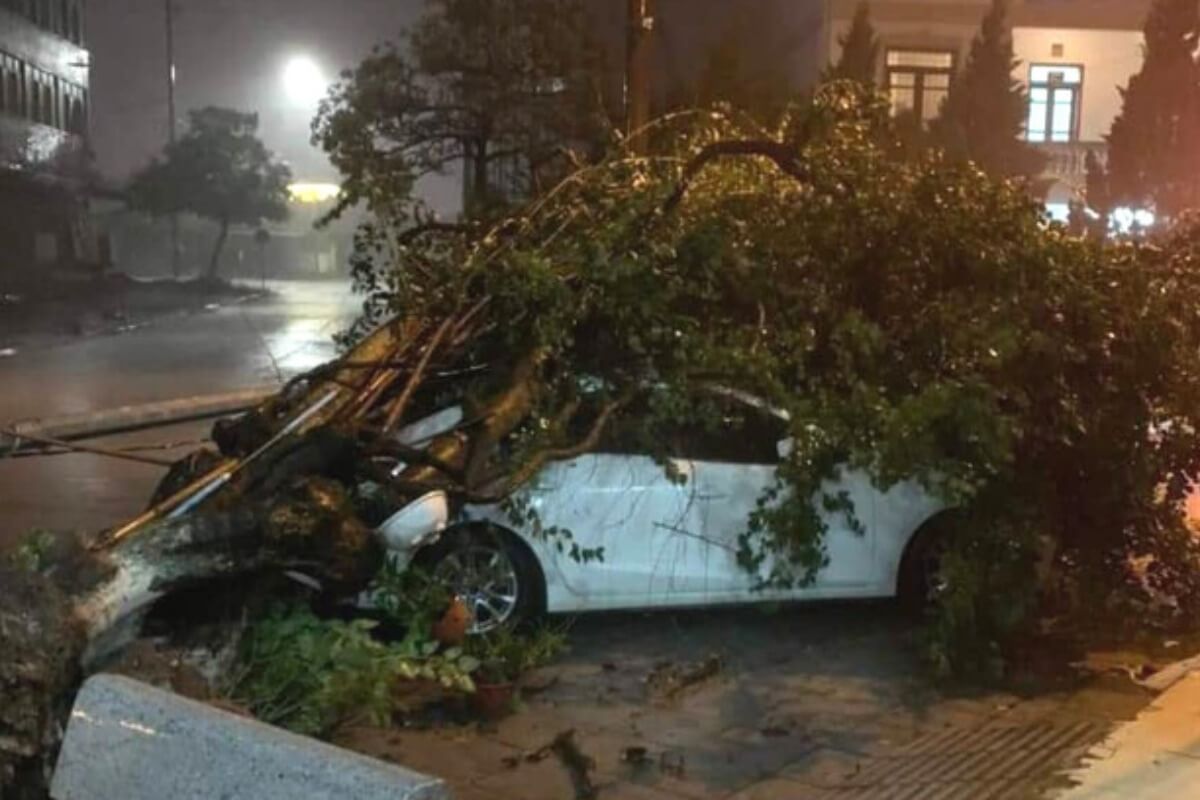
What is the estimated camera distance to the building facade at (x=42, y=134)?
1852 inches

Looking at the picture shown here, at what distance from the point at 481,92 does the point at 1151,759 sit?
40.2ft

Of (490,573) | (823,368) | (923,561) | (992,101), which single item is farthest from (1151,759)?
(992,101)

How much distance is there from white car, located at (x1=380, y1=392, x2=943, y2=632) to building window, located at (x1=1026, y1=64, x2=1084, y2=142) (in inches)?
846

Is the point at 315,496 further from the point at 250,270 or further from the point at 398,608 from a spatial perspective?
the point at 250,270

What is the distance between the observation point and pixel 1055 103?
2788 centimetres

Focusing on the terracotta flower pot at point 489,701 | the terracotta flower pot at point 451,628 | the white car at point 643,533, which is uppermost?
the white car at point 643,533

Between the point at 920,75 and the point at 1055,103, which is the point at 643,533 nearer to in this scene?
the point at 920,75

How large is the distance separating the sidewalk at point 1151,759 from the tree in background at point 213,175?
164ft

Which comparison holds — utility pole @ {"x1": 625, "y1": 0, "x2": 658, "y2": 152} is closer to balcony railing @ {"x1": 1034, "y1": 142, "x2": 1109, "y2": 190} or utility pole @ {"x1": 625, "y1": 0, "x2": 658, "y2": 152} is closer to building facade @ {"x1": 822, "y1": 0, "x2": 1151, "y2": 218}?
building facade @ {"x1": 822, "y1": 0, "x2": 1151, "y2": 218}

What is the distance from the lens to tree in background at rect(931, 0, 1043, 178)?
24.4m

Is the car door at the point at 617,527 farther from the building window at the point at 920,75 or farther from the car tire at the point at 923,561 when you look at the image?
the building window at the point at 920,75

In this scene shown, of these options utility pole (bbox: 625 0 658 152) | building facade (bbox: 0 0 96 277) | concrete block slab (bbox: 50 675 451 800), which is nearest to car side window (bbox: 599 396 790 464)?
concrete block slab (bbox: 50 675 451 800)

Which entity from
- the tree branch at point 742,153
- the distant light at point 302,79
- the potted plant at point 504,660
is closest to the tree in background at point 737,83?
the tree branch at point 742,153

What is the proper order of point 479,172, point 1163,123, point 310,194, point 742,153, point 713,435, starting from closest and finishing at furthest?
point 713,435
point 742,153
point 479,172
point 1163,123
point 310,194
